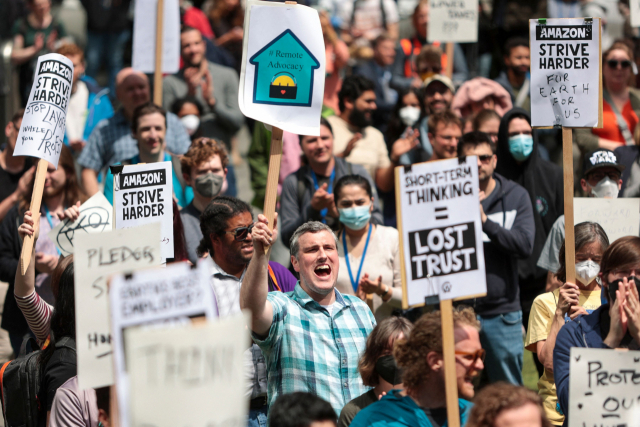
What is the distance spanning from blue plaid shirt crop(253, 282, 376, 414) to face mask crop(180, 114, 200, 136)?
13.6ft

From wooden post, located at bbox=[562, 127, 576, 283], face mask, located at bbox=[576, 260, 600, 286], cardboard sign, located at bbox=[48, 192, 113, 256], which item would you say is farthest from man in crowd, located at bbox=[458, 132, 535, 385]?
cardboard sign, located at bbox=[48, 192, 113, 256]

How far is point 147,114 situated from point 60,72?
1.54 metres

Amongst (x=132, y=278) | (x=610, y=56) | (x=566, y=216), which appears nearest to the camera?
(x=132, y=278)

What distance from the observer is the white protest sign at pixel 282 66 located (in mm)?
4762

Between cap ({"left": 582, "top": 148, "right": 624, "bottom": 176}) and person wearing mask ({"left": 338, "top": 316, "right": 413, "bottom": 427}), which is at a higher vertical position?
cap ({"left": 582, "top": 148, "right": 624, "bottom": 176})

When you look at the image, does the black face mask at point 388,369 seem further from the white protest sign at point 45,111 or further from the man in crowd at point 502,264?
the white protest sign at point 45,111

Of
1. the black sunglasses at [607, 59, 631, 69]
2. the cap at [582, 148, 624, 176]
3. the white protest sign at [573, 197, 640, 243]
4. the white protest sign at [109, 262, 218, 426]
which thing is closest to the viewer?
the white protest sign at [109, 262, 218, 426]

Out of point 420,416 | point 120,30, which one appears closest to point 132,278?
point 420,416

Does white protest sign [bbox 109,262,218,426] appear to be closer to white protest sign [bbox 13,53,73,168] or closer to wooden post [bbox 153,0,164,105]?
white protest sign [bbox 13,53,73,168]

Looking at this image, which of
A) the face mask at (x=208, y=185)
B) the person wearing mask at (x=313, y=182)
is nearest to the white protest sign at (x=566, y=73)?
the person wearing mask at (x=313, y=182)

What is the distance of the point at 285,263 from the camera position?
293 inches

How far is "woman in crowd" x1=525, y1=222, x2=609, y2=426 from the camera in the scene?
4.60 meters

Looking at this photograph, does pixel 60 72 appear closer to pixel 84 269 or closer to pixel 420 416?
pixel 84 269

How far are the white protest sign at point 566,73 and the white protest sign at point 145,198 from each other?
2.27m
